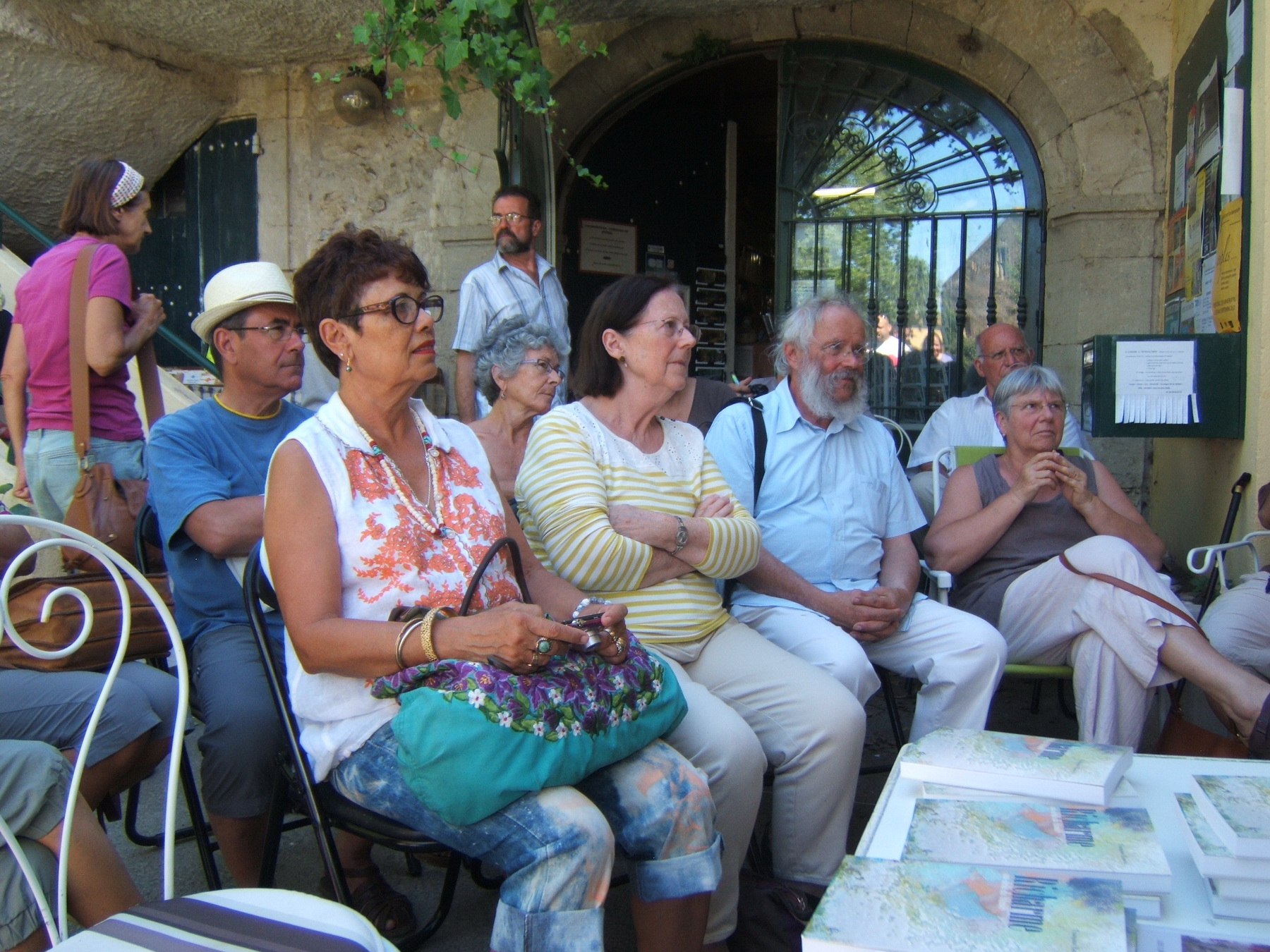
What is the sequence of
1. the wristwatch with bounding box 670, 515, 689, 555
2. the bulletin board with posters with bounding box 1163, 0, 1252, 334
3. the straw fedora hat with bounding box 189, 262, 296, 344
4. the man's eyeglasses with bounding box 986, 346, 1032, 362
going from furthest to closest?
1. the man's eyeglasses with bounding box 986, 346, 1032, 362
2. the bulletin board with posters with bounding box 1163, 0, 1252, 334
3. the straw fedora hat with bounding box 189, 262, 296, 344
4. the wristwatch with bounding box 670, 515, 689, 555

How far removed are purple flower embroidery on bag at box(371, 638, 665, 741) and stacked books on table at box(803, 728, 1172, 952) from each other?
1.73 ft

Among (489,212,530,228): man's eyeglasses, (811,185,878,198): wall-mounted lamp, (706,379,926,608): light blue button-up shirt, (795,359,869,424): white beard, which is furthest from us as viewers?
(811,185,878,198): wall-mounted lamp

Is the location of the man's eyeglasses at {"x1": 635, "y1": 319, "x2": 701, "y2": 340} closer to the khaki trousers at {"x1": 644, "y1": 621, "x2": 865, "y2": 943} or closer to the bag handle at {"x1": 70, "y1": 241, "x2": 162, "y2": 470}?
the khaki trousers at {"x1": 644, "y1": 621, "x2": 865, "y2": 943}

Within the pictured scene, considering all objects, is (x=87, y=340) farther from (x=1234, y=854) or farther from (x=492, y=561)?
(x=1234, y=854)

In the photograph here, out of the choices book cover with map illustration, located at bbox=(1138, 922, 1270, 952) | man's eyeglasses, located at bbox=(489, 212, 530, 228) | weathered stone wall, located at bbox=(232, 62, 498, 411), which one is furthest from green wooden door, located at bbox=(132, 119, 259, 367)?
book cover with map illustration, located at bbox=(1138, 922, 1270, 952)

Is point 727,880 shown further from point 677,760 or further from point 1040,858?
point 1040,858

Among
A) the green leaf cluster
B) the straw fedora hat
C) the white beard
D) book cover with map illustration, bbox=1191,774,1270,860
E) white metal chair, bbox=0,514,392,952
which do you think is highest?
the green leaf cluster

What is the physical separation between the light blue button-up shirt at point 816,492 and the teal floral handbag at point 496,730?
1.22 meters

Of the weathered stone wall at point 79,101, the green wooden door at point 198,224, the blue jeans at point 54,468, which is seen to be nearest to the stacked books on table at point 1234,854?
the blue jeans at point 54,468

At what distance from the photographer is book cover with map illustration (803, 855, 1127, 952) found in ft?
3.08

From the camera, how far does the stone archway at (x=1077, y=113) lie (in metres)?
4.75

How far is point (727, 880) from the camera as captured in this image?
2102 mm

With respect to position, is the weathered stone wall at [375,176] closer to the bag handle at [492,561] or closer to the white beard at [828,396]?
the white beard at [828,396]

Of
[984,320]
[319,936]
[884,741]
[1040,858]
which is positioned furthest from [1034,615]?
[984,320]
